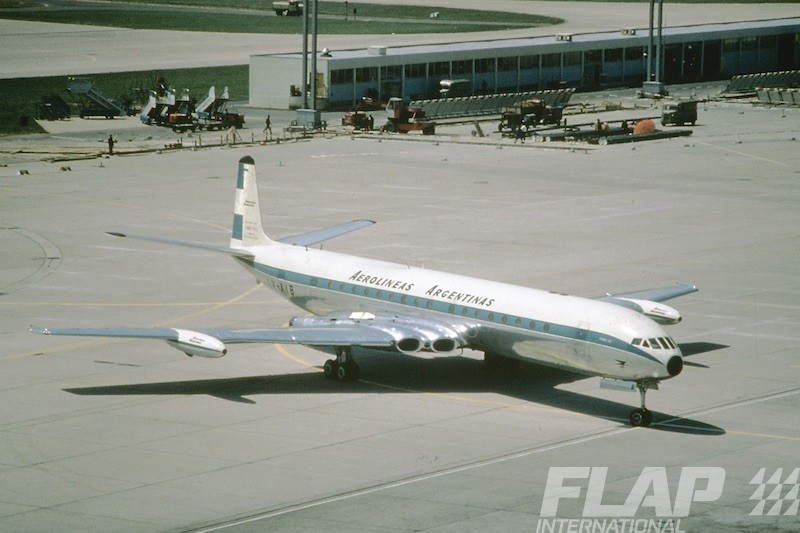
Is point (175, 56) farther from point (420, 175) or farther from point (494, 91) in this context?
point (420, 175)

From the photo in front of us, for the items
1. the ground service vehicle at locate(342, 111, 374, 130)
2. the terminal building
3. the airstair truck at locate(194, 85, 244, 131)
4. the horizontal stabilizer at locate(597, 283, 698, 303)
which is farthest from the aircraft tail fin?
the terminal building

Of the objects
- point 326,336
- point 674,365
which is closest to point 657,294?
point 674,365

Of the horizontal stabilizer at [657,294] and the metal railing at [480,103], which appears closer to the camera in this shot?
the horizontal stabilizer at [657,294]

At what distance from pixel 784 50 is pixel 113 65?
7522 cm

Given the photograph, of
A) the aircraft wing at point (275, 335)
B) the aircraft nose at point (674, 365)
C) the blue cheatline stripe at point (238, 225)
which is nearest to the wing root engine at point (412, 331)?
the aircraft wing at point (275, 335)

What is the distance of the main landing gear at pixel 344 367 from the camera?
43.2 metres

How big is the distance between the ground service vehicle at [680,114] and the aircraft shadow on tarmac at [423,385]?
7023 centimetres

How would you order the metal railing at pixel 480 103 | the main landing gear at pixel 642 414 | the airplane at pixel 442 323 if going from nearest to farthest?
the main landing gear at pixel 642 414 → the airplane at pixel 442 323 → the metal railing at pixel 480 103

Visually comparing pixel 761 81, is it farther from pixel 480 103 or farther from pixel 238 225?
pixel 238 225

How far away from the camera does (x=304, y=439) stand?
37281mm

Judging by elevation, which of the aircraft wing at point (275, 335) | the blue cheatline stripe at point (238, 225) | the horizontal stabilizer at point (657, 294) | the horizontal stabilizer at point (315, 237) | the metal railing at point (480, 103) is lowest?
the aircraft wing at point (275, 335)

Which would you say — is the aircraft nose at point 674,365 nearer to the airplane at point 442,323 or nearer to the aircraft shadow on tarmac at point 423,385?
the airplane at point 442,323

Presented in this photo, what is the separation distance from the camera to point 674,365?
123 feet

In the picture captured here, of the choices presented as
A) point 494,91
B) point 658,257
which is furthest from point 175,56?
point 658,257
